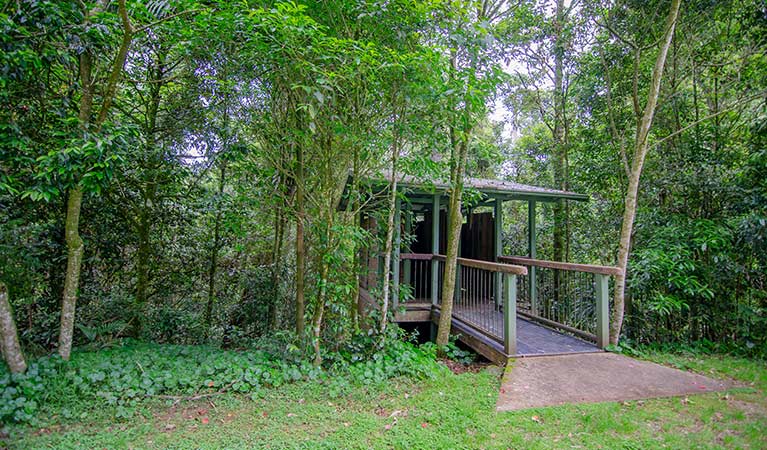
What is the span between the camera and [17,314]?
434cm

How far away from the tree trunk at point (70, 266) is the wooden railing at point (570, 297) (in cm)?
576

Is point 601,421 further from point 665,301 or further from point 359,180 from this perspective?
point 359,180

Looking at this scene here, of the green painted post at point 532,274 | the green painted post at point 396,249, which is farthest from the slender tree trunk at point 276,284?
the green painted post at point 532,274

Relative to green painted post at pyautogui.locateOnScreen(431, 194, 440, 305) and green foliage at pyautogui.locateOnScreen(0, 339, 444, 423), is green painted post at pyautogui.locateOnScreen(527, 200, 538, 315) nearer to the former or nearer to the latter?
green painted post at pyautogui.locateOnScreen(431, 194, 440, 305)

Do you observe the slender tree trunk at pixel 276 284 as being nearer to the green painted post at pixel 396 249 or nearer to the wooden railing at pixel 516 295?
the green painted post at pixel 396 249

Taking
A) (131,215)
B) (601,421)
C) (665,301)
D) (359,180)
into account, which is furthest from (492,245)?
(131,215)

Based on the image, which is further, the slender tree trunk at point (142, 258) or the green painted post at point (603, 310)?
the slender tree trunk at point (142, 258)

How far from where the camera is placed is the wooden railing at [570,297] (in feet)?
14.9

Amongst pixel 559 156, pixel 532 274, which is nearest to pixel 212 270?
pixel 532 274

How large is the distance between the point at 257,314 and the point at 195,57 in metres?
4.36

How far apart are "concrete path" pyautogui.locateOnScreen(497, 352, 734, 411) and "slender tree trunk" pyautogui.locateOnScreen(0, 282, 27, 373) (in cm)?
433

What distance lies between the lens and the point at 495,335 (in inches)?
184

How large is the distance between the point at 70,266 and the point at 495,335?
490 centimetres

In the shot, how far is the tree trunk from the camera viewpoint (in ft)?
11.3
